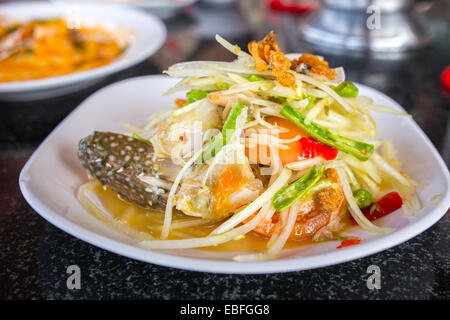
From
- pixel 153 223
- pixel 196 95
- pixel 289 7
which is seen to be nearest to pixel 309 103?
pixel 196 95

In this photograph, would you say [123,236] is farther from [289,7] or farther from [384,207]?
[289,7]

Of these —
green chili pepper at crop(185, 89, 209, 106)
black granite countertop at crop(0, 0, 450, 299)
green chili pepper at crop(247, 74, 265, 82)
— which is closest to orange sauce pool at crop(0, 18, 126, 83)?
black granite countertop at crop(0, 0, 450, 299)

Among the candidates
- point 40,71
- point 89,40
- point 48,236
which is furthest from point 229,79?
point 89,40

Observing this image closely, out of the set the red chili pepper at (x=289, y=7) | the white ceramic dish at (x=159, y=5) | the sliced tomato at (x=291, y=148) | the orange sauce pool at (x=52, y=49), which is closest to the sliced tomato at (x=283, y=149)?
the sliced tomato at (x=291, y=148)

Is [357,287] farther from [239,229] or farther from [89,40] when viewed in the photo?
[89,40]

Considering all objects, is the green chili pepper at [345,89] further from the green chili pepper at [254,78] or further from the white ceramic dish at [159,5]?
the white ceramic dish at [159,5]

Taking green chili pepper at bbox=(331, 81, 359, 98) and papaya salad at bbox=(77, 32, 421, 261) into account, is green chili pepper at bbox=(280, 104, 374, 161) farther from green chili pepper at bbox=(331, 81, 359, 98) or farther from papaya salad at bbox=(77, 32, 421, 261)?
green chili pepper at bbox=(331, 81, 359, 98)
